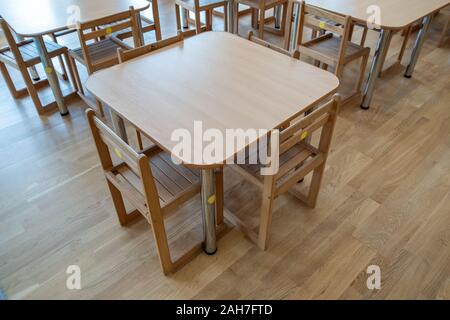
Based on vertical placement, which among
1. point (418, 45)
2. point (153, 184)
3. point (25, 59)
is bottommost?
point (418, 45)

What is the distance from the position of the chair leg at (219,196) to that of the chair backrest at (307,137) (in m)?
0.27

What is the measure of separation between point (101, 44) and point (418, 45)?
2.61m

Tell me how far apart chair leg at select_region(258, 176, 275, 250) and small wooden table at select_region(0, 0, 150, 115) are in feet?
5.46

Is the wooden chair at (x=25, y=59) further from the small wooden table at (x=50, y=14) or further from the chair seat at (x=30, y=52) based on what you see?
the small wooden table at (x=50, y=14)

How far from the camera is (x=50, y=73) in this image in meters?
2.50

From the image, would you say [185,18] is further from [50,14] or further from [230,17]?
[50,14]

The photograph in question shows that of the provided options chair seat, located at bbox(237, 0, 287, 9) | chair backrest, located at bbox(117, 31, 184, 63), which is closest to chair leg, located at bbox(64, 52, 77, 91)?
chair backrest, located at bbox(117, 31, 184, 63)

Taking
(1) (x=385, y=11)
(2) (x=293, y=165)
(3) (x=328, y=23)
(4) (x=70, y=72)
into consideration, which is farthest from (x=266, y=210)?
(4) (x=70, y=72)

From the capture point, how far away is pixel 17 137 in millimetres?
2502

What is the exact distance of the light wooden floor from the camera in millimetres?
1651

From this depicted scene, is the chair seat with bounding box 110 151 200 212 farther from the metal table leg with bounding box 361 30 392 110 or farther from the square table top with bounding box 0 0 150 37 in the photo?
the metal table leg with bounding box 361 30 392 110
